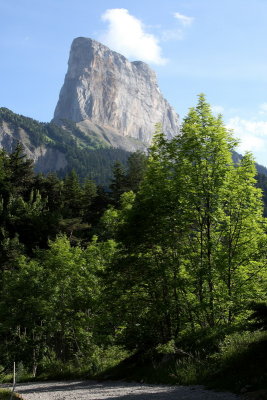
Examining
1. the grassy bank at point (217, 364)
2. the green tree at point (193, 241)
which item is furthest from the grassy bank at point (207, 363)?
the green tree at point (193, 241)

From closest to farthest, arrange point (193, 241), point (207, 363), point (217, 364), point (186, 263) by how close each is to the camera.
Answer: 1. point (217, 364)
2. point (207, 363)
3. point (186, 263)
4. point (193, 241)

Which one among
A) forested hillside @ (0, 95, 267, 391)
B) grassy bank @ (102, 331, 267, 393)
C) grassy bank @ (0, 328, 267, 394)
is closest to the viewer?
grassy bank @ (102, 331, 267, 393)

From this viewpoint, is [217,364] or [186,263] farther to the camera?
[186,263]

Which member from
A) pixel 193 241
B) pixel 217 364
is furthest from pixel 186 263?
pixel 217 364

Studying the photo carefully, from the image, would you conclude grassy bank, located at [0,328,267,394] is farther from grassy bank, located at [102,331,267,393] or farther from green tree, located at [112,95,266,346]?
green tree, located at [112,95,266,346]

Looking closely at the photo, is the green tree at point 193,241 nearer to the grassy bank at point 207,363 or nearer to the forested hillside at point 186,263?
the forested hillside at point 186,263

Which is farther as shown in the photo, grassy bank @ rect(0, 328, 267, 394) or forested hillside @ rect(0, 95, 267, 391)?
forested hillside @ rect(0, 95, 267, 391)

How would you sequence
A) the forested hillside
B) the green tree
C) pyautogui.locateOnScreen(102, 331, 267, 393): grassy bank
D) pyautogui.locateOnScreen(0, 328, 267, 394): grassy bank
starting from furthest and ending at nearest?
the green tree, the forested hillside, pyautogui.locateOnScreen(0, 328, 267, 394): grassy bank, pyautogui.locateOnScreen(102, 331, 267, 393): grassy bank

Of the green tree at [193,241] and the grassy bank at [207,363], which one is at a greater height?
the green tree at [193,241]

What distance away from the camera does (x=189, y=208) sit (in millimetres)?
19125

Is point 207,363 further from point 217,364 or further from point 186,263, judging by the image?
point 186,263

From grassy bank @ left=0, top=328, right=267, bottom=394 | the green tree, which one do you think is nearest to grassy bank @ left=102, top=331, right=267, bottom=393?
grassy bank @ left=0, top=328, right=267, bottom=394

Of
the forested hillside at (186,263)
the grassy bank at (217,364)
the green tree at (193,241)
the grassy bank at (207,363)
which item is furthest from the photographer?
the green tree at (193,241)

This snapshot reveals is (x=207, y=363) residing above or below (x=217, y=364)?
below
